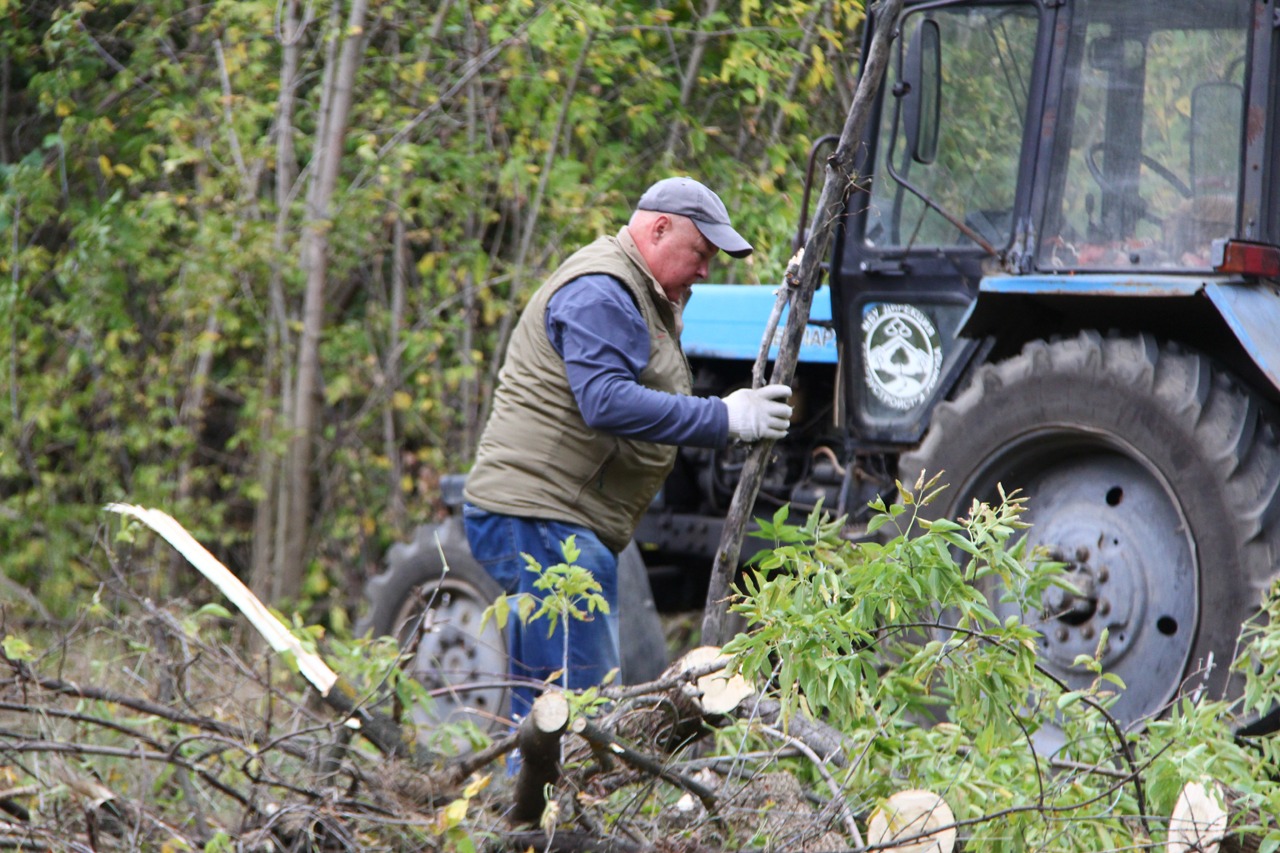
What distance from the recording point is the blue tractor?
3.67m

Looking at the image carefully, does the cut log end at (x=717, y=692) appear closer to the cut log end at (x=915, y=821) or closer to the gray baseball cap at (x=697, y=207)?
the cut log end at (x=915, y=821)

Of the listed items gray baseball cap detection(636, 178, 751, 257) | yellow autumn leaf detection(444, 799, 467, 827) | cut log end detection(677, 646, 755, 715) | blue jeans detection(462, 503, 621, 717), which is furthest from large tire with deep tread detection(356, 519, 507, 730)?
yellow autumn leaf detection(444, 799, 467, 827)

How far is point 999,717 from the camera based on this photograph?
2.62 m

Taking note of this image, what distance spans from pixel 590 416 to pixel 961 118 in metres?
1.64

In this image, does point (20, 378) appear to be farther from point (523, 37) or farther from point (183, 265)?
point (523, 37)

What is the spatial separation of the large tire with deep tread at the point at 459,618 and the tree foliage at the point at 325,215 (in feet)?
5.12

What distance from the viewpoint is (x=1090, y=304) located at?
4.12 m

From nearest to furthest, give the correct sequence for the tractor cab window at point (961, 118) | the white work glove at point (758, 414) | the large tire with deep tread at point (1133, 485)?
the white work glove at point (758, 414) → the large tire with deep tread at point (1133, 485) → the tractor cab window at point (961, 118)

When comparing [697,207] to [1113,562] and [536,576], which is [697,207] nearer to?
[536,576]

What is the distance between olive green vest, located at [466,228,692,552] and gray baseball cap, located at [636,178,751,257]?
0.47 ft

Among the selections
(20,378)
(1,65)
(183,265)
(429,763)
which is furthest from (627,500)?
(1,65)

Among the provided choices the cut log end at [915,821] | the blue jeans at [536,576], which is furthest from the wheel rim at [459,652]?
the cut log end at [915,821]

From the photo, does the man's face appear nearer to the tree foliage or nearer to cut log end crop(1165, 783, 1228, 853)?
cut log end crop(1165, 783, 1228, 853)

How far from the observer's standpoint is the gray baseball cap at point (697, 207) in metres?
3.74
